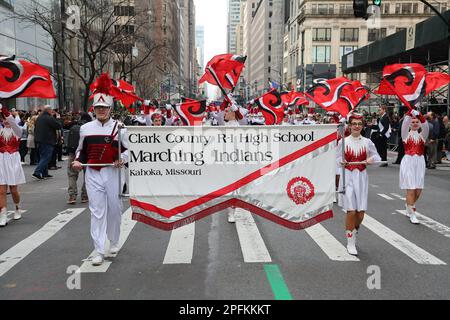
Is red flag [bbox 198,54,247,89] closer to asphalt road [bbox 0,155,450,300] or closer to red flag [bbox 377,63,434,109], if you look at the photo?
asphalt road [bbox 0,155,450,300]

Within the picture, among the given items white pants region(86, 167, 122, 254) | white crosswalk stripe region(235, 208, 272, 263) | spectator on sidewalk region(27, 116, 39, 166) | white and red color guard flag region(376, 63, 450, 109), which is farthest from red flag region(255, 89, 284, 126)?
spectator on sidewalk region(27, 116, 39, 166)

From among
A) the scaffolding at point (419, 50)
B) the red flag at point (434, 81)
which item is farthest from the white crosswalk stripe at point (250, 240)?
the scaffolding at point (419, 50)

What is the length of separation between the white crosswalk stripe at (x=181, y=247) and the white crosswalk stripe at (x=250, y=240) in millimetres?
748

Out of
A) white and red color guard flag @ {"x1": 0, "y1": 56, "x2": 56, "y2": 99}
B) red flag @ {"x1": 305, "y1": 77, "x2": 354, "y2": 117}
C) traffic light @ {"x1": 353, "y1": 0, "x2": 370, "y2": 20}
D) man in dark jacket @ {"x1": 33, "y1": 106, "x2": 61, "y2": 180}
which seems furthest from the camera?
traffic light @ {"x1": 353, "y1": 0, "x2": 370, "y2": 20}

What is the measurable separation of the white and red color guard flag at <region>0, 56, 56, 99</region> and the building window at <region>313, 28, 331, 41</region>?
253 ft

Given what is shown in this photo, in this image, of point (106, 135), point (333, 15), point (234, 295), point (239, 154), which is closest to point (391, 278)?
point (234, 295)

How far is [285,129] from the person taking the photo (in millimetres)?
5789

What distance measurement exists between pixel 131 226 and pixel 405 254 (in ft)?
14.5

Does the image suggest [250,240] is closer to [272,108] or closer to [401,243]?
[401,243]

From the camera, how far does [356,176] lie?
625 cm

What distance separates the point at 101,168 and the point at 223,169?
1.56 m

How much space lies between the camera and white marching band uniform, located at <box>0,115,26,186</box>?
8.05 meters

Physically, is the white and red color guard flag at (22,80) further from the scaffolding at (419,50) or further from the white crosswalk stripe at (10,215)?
the scaffolding at (419,50)
